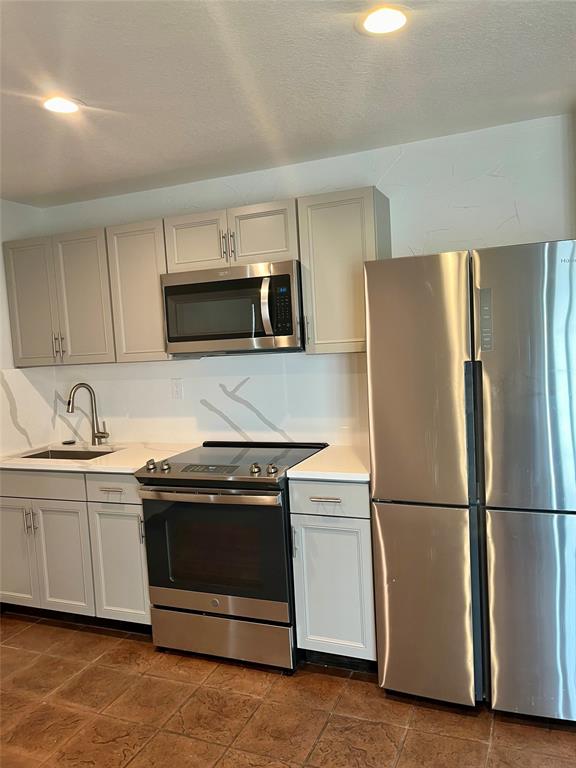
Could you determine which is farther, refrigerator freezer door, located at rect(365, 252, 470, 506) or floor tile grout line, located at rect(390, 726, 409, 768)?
refrigerator freezer door, located at rect(365, 252, 470, 506)

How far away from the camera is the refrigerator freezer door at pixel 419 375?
222cm

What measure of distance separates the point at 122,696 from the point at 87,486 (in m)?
1.02

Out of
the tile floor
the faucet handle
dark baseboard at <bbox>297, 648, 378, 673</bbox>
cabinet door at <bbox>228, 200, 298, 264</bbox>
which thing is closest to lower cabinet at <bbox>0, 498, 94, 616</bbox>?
the tile floor

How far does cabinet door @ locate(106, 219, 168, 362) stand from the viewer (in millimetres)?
3160

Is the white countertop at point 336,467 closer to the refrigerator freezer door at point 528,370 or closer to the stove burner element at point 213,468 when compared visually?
the stove burner element at point 213,468

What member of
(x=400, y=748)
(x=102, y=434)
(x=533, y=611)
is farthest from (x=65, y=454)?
(x=533, y=611)

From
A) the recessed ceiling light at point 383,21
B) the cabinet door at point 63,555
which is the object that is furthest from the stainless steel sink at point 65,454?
the recessed ceiling light at point 383,21

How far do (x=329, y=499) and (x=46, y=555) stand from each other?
171cm

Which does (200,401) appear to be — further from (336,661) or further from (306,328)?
(336,661)

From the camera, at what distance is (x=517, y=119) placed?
266 centimetres

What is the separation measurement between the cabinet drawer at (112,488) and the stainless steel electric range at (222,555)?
Result: 0.33 feet

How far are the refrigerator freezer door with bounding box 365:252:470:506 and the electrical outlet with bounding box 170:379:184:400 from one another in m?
1.48

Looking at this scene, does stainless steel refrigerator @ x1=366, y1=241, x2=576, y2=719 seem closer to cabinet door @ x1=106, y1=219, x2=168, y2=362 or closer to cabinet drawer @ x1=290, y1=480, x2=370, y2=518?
A: cabinet drawer @ x1=290, y1=480, x2=370, y2=518

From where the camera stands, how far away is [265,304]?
9.20ft
